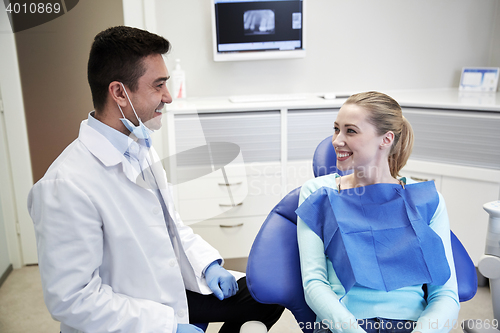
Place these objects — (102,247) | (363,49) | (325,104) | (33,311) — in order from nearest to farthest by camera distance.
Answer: (102,247) → (33,311) → (325,104) → (363,49)

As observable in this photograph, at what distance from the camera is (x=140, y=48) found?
1173 mm

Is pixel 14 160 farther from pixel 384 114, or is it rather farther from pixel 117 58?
pixel 384 114

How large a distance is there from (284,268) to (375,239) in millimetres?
291

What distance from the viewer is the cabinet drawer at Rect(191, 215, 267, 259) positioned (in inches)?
95.3

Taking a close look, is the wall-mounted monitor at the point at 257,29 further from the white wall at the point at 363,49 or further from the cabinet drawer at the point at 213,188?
the cabinet drawer at the point at 213,188

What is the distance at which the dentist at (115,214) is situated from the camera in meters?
1.03

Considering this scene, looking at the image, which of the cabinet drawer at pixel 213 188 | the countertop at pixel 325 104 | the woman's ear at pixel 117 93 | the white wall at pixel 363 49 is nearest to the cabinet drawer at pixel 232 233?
the cabinet drawer at pixel 213 188

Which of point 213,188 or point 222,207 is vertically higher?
point 213,188

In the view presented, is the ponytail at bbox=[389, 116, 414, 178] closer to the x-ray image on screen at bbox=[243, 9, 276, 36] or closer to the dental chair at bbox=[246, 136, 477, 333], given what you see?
the dental chair at bbox=[246, 136, 477, 333]

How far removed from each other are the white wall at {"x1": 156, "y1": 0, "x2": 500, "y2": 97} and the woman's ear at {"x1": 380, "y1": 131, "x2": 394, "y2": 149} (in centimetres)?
156

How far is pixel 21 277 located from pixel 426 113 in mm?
2581

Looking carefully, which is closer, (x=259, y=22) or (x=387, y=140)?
(x=387, y=140)

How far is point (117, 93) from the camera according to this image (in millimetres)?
1180

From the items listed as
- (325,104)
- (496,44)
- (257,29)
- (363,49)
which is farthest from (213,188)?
(496,44)
